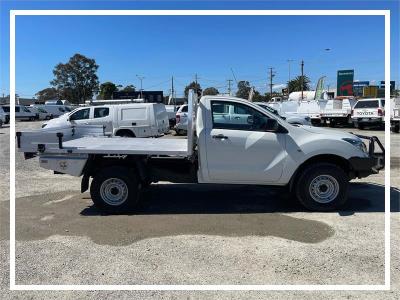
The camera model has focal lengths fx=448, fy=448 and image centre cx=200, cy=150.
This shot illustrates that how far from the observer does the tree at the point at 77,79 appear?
85.4m

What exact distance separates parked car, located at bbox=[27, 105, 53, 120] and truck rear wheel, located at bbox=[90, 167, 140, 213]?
44049 millimetres

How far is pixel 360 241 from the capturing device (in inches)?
221

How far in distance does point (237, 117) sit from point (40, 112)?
46446 millimetres

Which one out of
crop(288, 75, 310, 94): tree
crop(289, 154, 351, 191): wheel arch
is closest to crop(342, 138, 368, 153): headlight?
crop(289, 154, 351, 191): wheel arch

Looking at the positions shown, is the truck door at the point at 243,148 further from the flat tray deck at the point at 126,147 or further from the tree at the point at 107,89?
the tree at the point at 107,89

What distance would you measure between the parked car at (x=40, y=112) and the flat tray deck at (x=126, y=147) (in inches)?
1685

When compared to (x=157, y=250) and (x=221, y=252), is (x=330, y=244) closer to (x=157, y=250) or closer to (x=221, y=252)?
(x=221, y=252)

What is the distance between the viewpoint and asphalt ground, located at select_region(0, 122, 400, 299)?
452 cm

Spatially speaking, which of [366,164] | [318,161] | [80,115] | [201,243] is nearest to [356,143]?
[366,164]

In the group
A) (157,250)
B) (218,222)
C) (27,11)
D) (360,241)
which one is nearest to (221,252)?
(157,250)

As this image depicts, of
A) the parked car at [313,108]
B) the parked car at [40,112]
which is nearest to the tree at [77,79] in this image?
the parked car at [40,112]

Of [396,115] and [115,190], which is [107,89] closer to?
[396,115]

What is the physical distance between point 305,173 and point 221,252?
2.38m

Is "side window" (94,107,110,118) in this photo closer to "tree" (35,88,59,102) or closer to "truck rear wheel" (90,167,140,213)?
"truck rear wheel" (90,167,140,213)
